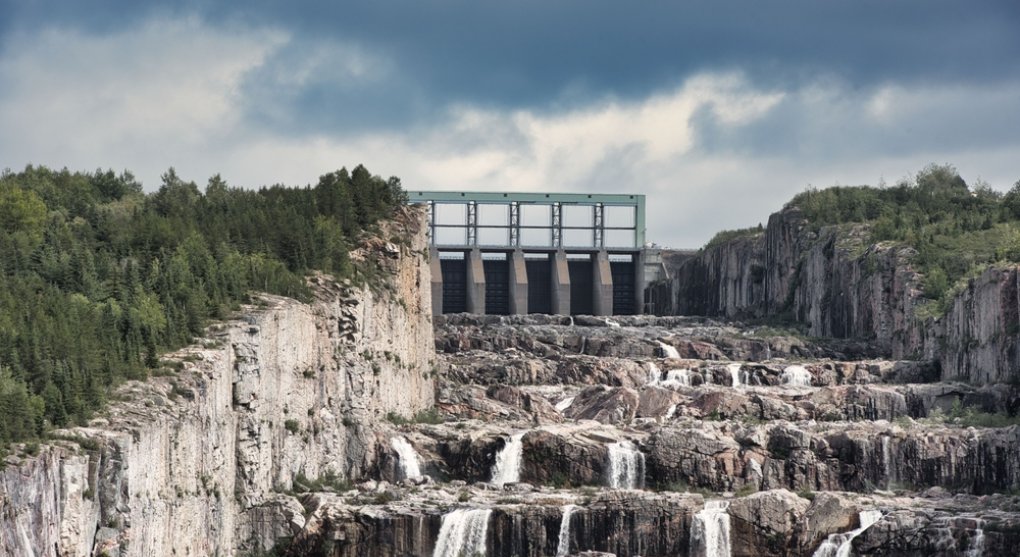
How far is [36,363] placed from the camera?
117 meters

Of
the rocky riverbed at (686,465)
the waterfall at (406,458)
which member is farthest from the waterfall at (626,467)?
the waterfall at (406,458)

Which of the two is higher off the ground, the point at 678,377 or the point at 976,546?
the point at 678,377

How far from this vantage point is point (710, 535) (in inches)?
5433

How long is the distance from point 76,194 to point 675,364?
46.3 metres

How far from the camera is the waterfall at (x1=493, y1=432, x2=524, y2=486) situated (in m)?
152

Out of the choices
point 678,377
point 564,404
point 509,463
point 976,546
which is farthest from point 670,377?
point 976,546

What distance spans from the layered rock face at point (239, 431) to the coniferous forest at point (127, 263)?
6.01 feet

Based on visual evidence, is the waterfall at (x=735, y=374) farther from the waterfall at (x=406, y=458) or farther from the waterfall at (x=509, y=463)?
the waterfall at (x=406, y=458)

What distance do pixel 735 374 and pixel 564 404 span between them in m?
15.1

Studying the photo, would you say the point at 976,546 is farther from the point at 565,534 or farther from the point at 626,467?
the point at 626,467

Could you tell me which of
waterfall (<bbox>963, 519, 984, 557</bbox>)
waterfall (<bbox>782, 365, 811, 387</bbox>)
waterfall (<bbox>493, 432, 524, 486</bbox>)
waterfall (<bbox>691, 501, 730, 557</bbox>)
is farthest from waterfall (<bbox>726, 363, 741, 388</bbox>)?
waterfall (<bbox>963, 519, 984, 557</bbox>)

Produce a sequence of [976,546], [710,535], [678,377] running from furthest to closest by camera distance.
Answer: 1. [678,377]
2. [710,535]
3. [976,546]

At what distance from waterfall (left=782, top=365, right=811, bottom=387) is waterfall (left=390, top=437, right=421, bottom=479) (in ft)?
127

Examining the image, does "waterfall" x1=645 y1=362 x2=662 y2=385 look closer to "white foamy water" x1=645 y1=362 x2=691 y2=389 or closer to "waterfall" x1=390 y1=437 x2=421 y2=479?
"white foamy water" x1=645 y1=362 x2=691 y2=389
